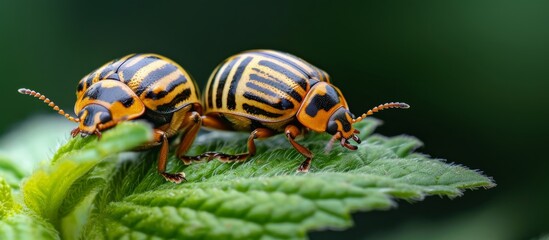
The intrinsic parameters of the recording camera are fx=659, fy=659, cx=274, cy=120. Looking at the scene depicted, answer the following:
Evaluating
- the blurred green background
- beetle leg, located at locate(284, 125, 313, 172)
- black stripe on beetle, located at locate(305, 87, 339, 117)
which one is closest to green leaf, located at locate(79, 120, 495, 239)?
beetle leg, located at locate(284, 125, 313, 172)

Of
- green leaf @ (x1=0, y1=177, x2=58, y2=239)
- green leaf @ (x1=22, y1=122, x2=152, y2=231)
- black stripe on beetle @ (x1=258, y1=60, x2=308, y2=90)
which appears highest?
black stripe on beetle @ (x1=258, y1=60, x2=308, y2=90)

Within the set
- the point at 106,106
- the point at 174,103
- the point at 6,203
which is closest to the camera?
the point at 6,203

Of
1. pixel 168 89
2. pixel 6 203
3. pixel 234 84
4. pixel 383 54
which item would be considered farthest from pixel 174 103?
pixel 383 54

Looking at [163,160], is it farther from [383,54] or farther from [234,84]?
[383,54]

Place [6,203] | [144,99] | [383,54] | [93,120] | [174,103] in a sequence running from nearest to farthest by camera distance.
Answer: [6,203] < [93,120] < [144,99] < [174,103] < [383,54]

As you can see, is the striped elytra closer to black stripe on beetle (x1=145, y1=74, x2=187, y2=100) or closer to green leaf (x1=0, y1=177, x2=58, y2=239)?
black stripe on beetle (x1=145, y1=74, x2=187, y2=100)

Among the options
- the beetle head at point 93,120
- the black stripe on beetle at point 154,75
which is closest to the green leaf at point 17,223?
the beetle head at point 93,120
